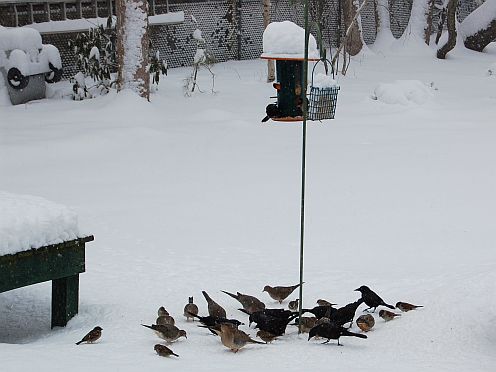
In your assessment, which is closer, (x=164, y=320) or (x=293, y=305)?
(x=164, y=320)

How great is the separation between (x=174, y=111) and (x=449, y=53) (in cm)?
1062

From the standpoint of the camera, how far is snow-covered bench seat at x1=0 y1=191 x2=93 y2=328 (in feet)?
19.4

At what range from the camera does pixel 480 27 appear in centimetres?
2453

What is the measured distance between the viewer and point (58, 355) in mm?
5121

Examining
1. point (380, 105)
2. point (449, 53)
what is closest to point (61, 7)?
point (380, 105)

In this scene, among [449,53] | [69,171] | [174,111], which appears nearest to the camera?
[69,171]

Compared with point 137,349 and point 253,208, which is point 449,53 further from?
point 137,349

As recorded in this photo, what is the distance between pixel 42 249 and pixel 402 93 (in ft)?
37.7

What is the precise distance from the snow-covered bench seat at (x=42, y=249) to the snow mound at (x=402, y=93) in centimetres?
1084

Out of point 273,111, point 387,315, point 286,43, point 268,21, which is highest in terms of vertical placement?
point 286,43

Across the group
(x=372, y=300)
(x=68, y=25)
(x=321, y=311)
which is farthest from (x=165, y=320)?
(x=68, y=25)

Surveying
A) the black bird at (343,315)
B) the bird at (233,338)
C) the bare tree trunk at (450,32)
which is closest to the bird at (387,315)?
the black bird at (343,315)

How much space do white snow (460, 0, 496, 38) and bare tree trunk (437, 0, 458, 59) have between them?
137cm

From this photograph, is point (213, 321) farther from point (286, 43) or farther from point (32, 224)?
point (286, 43)
